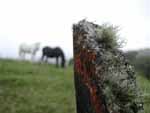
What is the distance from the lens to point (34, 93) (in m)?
17.2

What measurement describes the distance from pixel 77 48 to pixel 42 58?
97.7 ft

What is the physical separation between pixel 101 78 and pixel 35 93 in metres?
11.5

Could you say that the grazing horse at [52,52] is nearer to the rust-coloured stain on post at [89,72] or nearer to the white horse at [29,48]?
the white horse at [29,48]

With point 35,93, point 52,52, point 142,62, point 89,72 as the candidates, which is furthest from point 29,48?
point 89,72

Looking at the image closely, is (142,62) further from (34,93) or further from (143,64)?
(34,93)

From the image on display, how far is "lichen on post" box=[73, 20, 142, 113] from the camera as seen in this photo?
5801 mm

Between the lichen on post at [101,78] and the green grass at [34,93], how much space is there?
787cm

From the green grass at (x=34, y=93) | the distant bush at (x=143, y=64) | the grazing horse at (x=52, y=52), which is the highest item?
the grazing horse at (x=52, y=52)

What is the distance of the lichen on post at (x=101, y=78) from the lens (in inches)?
228

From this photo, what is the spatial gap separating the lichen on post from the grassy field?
7.73 m

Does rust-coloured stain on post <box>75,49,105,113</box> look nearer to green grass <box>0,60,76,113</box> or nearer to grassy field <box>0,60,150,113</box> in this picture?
grassy field <box>0,60,150,113</box>

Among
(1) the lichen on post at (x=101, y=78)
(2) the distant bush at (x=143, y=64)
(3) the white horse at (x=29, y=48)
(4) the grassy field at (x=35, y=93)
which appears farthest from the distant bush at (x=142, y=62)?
(1) the lichen on post at (x=101, y=78)

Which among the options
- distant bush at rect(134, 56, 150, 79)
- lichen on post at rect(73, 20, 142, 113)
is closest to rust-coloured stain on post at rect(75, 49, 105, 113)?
lichen on post at rect(73, 20, 142, 113)

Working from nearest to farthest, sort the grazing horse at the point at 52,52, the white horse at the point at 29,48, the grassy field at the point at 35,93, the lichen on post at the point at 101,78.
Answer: the lichen on post at the point at 101,78 → the grassy field at the point at 35,93 → the grazing horse at the point at 52,52 → the white horse at the point at 29,48
